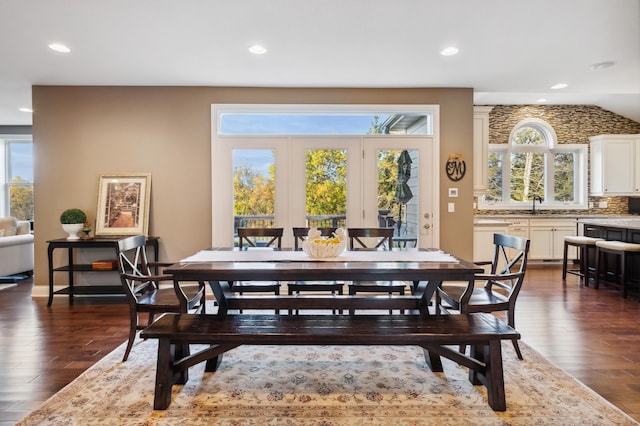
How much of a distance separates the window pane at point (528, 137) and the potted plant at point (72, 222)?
7532 millimetres

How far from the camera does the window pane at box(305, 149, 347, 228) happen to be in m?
4.72

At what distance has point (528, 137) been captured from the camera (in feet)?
23.7

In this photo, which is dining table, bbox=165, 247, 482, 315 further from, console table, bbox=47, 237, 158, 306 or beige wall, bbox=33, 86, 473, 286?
console table, bbox=47, 237, 158, 306

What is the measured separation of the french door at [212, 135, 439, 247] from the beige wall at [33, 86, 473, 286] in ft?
1.10

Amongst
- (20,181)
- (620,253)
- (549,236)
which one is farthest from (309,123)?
(20,181)

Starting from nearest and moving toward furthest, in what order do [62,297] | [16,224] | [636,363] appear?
[636,363]
[62,297]
[16,224]

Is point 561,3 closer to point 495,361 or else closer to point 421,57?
point 421,57

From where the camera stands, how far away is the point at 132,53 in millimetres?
3602

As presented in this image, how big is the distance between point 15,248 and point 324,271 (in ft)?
18.9

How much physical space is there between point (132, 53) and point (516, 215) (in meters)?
6.60

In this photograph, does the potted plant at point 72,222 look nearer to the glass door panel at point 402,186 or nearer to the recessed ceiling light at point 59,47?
the recessed ceiling light at point 59,47

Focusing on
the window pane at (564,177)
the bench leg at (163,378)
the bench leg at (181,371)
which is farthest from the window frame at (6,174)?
the window pane at (564,177)

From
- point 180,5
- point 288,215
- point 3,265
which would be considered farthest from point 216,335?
point 3,265

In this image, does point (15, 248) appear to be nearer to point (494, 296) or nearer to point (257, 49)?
point (257, 49)
